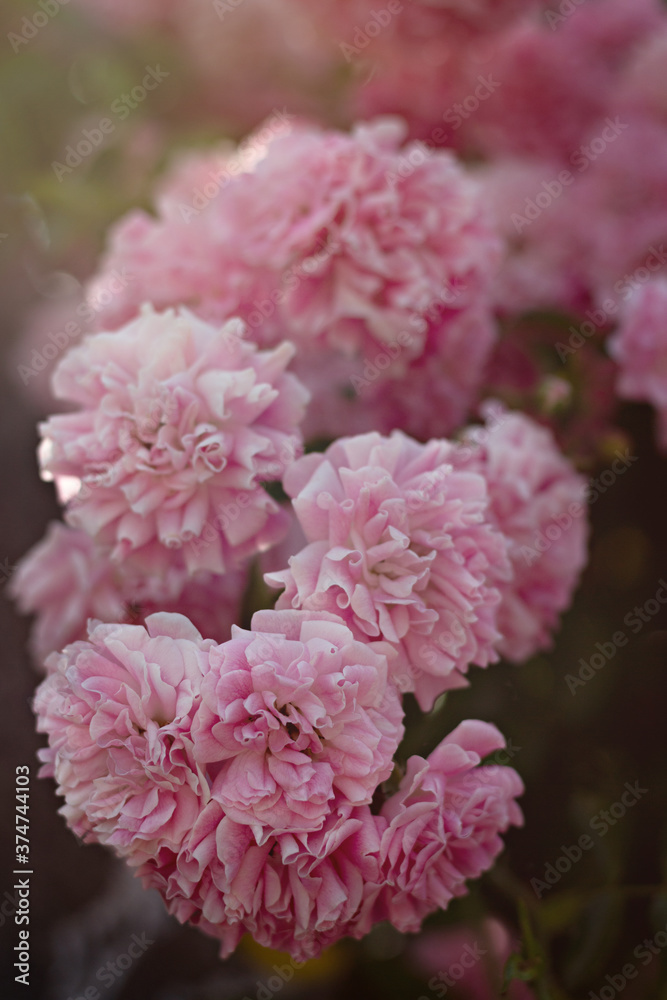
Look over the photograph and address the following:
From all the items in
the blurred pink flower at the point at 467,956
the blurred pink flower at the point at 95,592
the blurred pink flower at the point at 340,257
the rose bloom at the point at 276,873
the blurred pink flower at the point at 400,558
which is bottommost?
the blurred pink flower at the point at 467,956

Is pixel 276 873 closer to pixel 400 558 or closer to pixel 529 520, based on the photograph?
pixel 400 558

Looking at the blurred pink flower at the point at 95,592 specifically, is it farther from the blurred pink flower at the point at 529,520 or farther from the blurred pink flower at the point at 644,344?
the blurred pink flower at the point at 644,344

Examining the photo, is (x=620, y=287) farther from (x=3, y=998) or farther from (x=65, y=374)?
(x=3, y=998)

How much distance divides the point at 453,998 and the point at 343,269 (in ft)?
2.20

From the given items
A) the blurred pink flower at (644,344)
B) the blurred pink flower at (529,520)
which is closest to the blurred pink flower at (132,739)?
the blurred pink flower at (529,520)

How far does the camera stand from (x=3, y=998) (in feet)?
2.23

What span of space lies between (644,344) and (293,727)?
1.54ft

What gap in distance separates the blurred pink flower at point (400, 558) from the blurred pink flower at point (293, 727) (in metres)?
0.03

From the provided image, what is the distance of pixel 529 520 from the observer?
618 millimetres

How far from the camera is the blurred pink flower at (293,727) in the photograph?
416mm

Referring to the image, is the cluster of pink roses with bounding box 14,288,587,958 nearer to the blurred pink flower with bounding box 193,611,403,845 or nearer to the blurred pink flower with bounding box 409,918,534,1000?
Result: the blurred pink flower with bounding box 193,611,403,845

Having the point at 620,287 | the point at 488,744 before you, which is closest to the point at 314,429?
the point at 488,744

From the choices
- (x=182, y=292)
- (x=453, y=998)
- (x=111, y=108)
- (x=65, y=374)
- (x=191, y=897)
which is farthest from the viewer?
(x=111, y=108)

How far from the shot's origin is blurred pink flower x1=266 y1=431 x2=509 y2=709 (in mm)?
456
